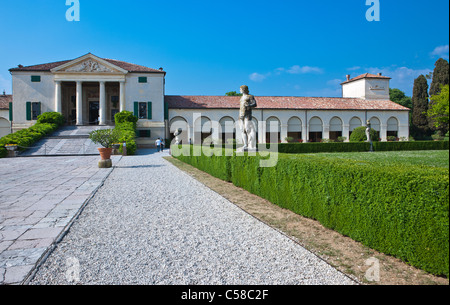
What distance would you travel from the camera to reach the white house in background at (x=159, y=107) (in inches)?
1180

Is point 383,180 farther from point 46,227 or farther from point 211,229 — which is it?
point 46,227

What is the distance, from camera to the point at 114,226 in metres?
4.32

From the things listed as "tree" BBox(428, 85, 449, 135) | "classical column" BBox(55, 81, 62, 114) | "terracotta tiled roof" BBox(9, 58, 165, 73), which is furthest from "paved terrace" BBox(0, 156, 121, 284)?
"terracotta tiled roof" BBox(9, 58, 165, 73)

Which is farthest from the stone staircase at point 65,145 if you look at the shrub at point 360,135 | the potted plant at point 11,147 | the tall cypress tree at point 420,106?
the tall cypress tree at point 420,106

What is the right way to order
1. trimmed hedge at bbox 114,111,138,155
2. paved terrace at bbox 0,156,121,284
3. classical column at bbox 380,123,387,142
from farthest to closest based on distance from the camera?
1. classical column at bbox 380,123,387,142
2. trimmed hedge at bbox 114,111,138,155
3. paved terrace at bbox 0,156,121,284

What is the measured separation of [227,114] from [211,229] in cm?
2975

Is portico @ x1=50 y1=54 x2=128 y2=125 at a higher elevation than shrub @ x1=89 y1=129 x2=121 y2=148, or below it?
higher

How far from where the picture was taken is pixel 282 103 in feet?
116

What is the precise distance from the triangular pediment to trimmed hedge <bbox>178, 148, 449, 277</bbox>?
2996 centimetres

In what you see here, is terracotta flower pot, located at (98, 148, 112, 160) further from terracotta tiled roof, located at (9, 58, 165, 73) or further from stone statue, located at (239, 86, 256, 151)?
terracotta tiled roof, located at (9, 58, 165, 73)

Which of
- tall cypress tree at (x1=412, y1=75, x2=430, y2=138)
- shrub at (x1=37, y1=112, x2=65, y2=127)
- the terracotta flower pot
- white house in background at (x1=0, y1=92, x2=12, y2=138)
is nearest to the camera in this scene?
A: the terracotta flower pot

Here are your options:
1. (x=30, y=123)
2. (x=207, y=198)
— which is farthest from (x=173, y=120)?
(x=207, y=198)

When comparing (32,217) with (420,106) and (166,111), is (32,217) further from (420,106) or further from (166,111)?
(420,106)

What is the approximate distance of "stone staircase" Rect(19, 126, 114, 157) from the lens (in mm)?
20500
